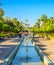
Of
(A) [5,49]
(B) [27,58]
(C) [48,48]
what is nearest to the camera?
(B) [27,58]

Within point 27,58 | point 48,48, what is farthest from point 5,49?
point 27,58

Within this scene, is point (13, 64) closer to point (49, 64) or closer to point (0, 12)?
point (49, 64)

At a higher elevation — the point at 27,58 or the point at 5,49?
the point at 27,58

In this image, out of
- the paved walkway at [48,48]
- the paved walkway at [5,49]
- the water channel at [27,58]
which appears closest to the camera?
the water channel at [27,58]


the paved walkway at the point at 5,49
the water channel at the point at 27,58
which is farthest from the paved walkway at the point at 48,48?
the paved walkway at the point at 5,49

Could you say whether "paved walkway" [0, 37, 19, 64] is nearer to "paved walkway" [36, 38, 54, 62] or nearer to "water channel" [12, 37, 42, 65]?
"water channel" [12, 37, 42, 65]

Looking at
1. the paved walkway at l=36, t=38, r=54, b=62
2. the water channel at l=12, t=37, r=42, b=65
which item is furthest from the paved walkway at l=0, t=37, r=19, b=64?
the paved walkway at l=36, t=38, r=54, b=62

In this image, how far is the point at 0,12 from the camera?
9294 centimetres

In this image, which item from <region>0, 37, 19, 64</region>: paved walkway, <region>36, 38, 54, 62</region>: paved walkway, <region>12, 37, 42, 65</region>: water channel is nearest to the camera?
<region>12, 37, 42, 65</region>: water channel

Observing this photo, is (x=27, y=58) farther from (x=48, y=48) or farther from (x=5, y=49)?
(x=48, y=48)

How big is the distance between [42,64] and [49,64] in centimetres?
158

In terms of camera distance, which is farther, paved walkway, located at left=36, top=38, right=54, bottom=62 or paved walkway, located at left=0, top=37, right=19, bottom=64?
paved walkway, located at left=36, top=38, right=54, bottom=62

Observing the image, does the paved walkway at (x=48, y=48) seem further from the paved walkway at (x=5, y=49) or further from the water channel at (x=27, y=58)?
the paved walkway at (x=5, y=49)

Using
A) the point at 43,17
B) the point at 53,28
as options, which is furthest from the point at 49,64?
the point at 43,17
